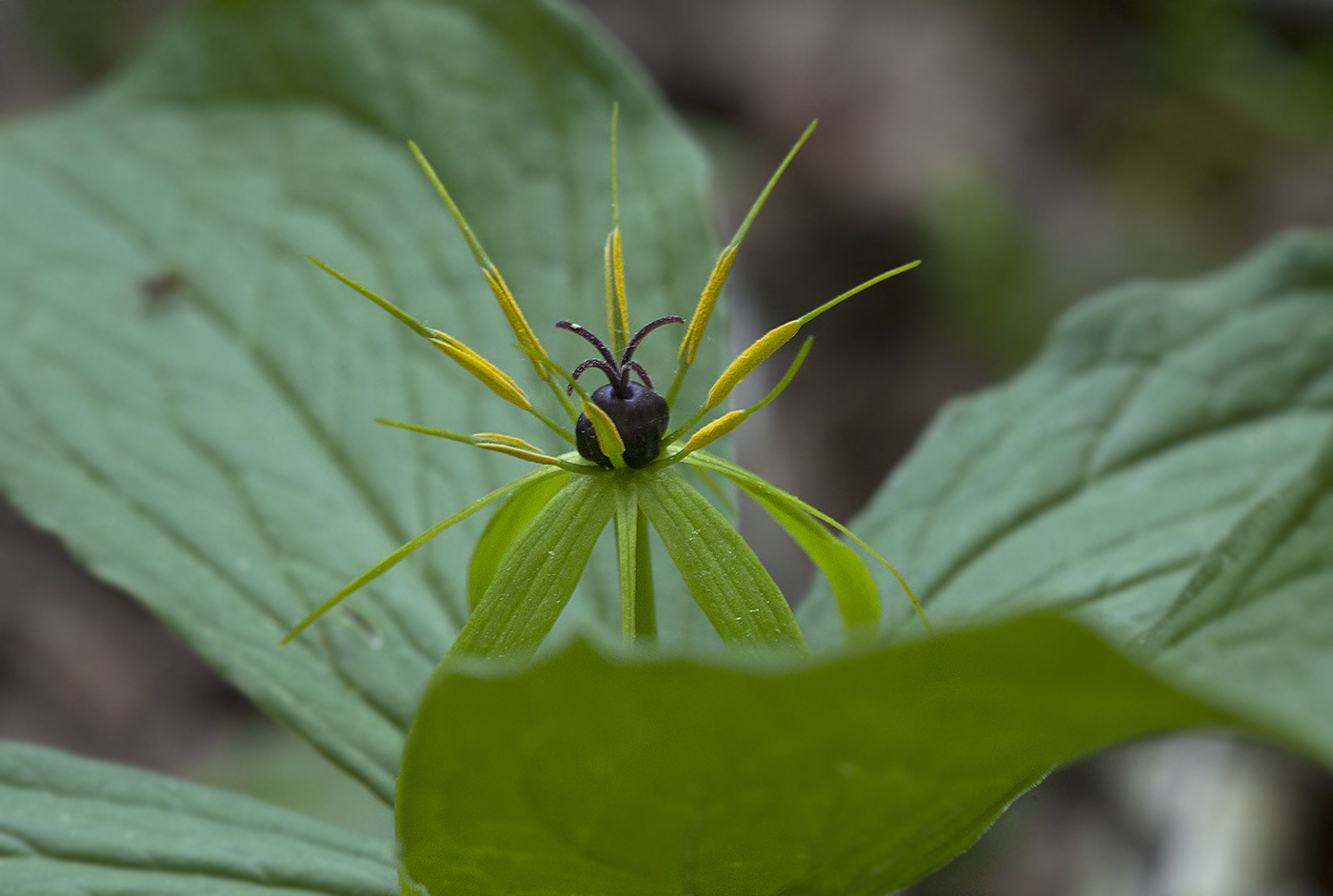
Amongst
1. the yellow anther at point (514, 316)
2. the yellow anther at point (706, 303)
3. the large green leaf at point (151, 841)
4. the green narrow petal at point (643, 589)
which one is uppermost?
the yellow anther at point (706, 303)

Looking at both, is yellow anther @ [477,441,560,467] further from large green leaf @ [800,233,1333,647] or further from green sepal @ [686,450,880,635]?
large green leaf @ [800,233,1333,647]

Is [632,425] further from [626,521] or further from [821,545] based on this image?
[821,545]

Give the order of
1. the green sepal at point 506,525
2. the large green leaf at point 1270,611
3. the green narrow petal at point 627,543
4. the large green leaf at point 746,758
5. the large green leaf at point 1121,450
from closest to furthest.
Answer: the large green leaf at point 746,758 < the large green leaf at point 1270,611 < the green narrow petal at point 627,543 < the green sepal at point 506,525 < the large green leaf at point 1121,450

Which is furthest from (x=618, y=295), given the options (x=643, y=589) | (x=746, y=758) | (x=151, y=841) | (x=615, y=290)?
(x=151, y=841)

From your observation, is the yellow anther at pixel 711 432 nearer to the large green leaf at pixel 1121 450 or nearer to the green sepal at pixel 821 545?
the green sepal at pixel 821 545

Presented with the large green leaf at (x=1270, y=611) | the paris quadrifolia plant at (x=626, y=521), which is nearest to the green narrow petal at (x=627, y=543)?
the paris quadrifolia plant at (x=626, y=521)

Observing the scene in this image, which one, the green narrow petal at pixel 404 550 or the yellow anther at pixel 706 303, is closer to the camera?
the green narrow petal at pixel 404 550

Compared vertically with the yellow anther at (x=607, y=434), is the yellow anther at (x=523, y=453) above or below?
below

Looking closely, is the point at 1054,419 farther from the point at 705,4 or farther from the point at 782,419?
the point at 705,4
